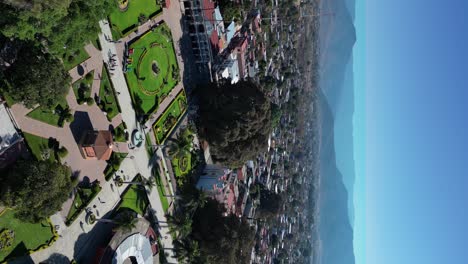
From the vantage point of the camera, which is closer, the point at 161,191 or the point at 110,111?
the point at 110,111

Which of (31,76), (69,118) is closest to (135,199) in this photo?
(69,118)

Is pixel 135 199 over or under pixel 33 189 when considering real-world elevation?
under

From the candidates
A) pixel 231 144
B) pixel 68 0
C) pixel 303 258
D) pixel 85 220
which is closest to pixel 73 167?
pixel 85 220

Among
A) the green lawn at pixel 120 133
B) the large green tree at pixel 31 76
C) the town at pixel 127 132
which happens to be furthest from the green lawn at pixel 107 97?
the large green tree at pixel 31 76

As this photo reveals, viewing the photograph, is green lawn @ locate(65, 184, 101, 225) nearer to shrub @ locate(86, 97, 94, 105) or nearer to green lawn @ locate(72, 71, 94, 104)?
shrub @ locate(86, 97, 94, 105)

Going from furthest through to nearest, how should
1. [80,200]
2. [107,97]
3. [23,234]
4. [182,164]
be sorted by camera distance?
1. [182,164]
2. [107,97]
3. [80,200]
4. [23,234]

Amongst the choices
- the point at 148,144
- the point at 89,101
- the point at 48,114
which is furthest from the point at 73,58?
the point at 148,144

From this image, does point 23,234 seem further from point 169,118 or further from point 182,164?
point 182,164

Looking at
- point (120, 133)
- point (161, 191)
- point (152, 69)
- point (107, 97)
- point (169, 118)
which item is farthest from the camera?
point (169, 118)

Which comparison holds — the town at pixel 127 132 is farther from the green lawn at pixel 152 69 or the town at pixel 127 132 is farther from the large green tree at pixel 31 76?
the green lawn at pixel 152 69

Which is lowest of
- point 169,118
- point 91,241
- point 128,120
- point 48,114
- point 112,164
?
point 91,241
